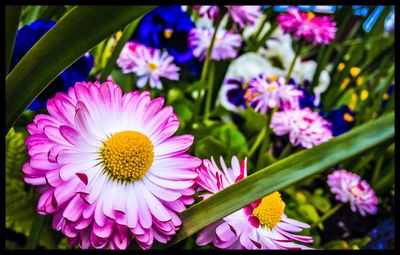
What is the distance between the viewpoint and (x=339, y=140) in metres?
0.25

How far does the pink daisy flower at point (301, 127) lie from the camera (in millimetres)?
492

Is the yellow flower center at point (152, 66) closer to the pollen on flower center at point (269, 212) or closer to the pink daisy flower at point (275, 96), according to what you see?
the pink daisy flower at point (275, 96)

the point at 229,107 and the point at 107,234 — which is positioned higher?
the point at 229,107

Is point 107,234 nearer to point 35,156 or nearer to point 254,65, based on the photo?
point 35,156

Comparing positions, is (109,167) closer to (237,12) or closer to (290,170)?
(290,170)

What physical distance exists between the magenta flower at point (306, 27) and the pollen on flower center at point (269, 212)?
32cm

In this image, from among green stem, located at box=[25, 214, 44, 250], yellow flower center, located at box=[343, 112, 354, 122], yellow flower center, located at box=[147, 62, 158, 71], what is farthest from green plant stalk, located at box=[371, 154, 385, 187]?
green stem, located at box=[25, 214, 44, 250]

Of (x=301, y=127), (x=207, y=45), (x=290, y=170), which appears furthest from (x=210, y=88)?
(x=290, y=170)

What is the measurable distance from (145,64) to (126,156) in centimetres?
32

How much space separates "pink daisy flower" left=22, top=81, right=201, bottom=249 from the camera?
232 mm

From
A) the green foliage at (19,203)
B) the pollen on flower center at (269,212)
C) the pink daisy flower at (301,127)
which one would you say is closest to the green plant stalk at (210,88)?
the pink daisy flower at (301,127)
